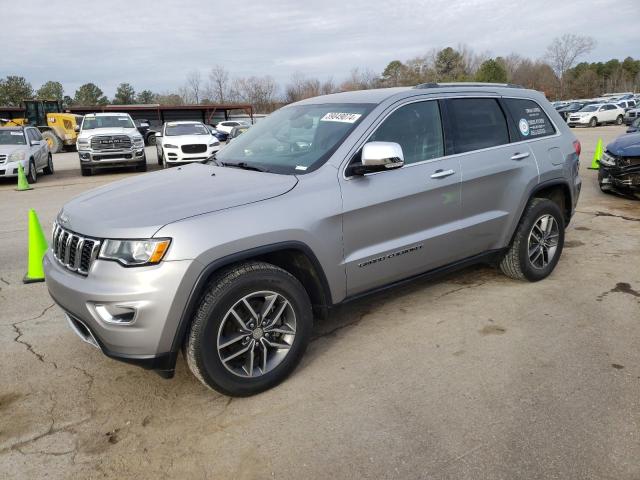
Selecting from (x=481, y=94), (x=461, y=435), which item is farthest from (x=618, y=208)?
(x=461, y=435)

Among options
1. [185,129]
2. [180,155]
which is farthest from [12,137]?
[185,129]

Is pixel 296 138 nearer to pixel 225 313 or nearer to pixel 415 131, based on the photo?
pixel 415 131

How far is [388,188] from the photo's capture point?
3.54m

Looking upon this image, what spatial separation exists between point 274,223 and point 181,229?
550 millimetres

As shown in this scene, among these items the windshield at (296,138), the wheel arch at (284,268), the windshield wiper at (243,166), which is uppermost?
the windshield at (296,138)

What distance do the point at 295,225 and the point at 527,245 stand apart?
2558 millimetres

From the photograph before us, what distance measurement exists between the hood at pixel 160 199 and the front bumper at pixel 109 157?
12653mm

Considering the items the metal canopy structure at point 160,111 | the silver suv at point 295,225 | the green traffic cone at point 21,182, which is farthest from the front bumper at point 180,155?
the metal canopy structure at point 160,111

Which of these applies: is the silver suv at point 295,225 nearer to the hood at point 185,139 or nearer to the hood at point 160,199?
the hood at point 160,199

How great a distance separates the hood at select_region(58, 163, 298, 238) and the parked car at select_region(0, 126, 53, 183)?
39.1ft

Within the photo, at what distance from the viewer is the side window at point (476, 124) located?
4.11 m

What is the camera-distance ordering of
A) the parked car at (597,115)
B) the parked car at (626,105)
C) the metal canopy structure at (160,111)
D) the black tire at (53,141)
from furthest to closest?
the metal canopy structure at (160,111) < the parked car at (626,105) < the parked car at (597,115) < the black tire at (53,141)

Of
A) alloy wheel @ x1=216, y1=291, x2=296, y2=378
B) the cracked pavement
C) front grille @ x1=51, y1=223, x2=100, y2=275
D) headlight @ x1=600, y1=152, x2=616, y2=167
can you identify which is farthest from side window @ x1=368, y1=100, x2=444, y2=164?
headlight @ x1=600, y1=152, x2=616, y2=167

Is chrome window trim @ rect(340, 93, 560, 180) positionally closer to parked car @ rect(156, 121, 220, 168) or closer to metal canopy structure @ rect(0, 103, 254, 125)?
parked car @ rect(156, 121, 220, 168)
